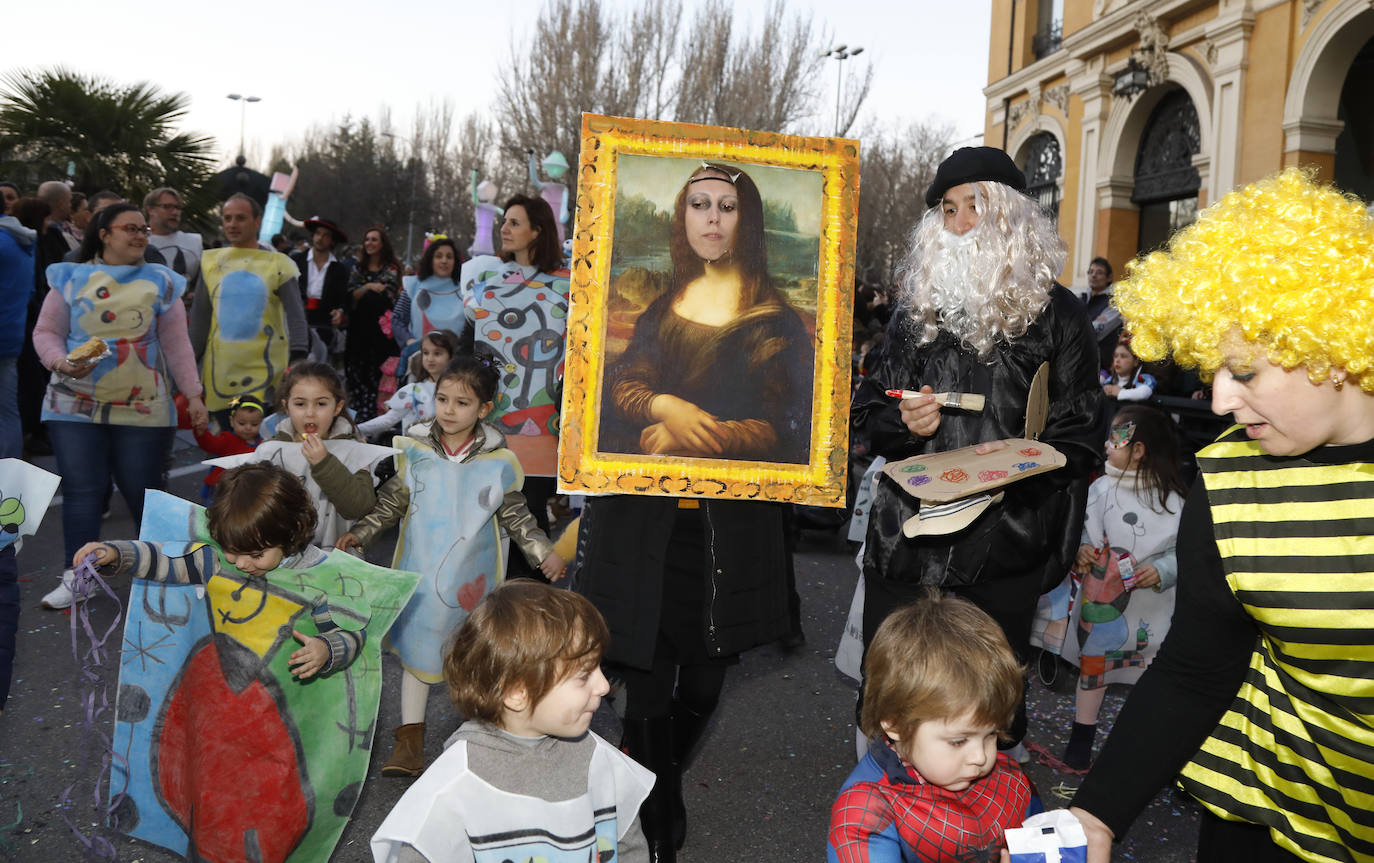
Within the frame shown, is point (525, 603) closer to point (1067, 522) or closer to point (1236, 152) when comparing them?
point (1067, 522)

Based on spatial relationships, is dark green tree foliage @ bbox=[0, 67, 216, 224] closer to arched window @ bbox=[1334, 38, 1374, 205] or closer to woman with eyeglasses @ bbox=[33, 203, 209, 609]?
woman with eyeglasses @ bbox=[33, 203, 209, 609]

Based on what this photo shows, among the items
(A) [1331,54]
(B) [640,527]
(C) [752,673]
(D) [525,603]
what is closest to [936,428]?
(B) [640,527]

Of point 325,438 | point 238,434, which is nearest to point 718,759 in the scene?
point 325,438

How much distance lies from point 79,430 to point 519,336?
2.29 m

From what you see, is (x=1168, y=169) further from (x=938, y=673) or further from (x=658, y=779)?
(x=938, y=673)

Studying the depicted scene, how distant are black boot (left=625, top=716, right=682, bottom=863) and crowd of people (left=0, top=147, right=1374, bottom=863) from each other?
13 millimetres

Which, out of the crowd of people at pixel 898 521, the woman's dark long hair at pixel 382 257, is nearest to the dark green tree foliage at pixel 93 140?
the woman's dark long hair at pixel 382 257

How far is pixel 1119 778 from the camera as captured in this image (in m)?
2.02

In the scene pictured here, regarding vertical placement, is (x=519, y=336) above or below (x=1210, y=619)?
above

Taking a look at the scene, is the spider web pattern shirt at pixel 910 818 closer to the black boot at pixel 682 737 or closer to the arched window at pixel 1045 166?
the black boot at pixel 682 737

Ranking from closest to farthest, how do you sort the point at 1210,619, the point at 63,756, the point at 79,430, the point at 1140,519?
the point at 1210,619 < the point at 63,756 < the point at 1140,519 < the point at 79,430

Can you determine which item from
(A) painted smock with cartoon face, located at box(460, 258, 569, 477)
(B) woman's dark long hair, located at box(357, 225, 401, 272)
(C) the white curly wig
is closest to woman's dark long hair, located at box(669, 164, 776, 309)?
(C) the white curly wig

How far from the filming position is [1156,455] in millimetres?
4586

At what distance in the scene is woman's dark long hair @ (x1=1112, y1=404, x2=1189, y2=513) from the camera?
455 centimetres
